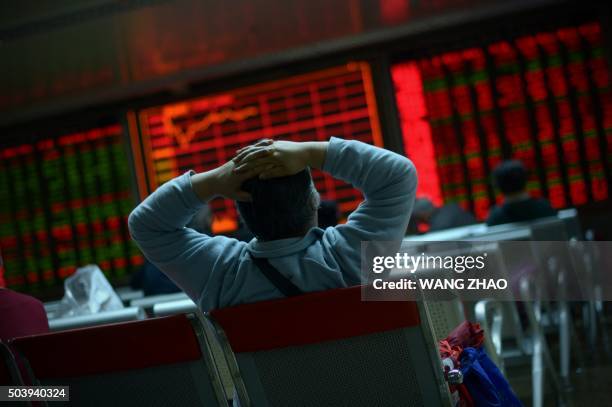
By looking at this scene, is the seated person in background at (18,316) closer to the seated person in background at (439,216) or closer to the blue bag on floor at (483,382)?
the blue bag on floor at (483,382)

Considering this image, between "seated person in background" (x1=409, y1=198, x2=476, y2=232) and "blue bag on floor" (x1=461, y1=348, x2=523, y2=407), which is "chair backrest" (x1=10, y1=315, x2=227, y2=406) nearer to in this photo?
"blue bag on floor" (x1=461, y1=348, x2=523, y2=407)

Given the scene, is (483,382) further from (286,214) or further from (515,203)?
(515,203)

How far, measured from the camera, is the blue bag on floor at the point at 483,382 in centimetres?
179

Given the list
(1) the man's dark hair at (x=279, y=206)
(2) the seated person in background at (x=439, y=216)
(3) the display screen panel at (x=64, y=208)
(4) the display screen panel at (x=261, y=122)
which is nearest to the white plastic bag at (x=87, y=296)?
(1) the man's dark hair at (x=279, y=206)

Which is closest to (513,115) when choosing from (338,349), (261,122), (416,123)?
(416,123)

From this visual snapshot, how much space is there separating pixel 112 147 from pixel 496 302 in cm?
471

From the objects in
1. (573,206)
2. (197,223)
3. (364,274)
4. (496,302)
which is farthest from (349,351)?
(573,206)

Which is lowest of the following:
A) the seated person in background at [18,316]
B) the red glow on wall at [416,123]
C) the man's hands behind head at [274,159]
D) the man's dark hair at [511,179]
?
the seated person in background at [18,316]

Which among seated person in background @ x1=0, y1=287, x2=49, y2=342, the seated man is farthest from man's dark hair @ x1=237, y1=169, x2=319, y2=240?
seated person in background @ x1=0, y1=287, x2=49, y2=342

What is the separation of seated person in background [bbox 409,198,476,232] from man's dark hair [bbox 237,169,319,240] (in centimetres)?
428

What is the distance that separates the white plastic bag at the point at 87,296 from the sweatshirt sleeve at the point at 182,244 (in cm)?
179

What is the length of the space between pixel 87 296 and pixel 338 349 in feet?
7.54

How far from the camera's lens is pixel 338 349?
1.61 metres

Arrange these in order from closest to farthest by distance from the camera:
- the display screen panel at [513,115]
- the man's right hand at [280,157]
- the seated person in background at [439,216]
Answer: the man's right hand at [280,157] → the seated person in background at [439,216] → the display screen panel at [513,115]
